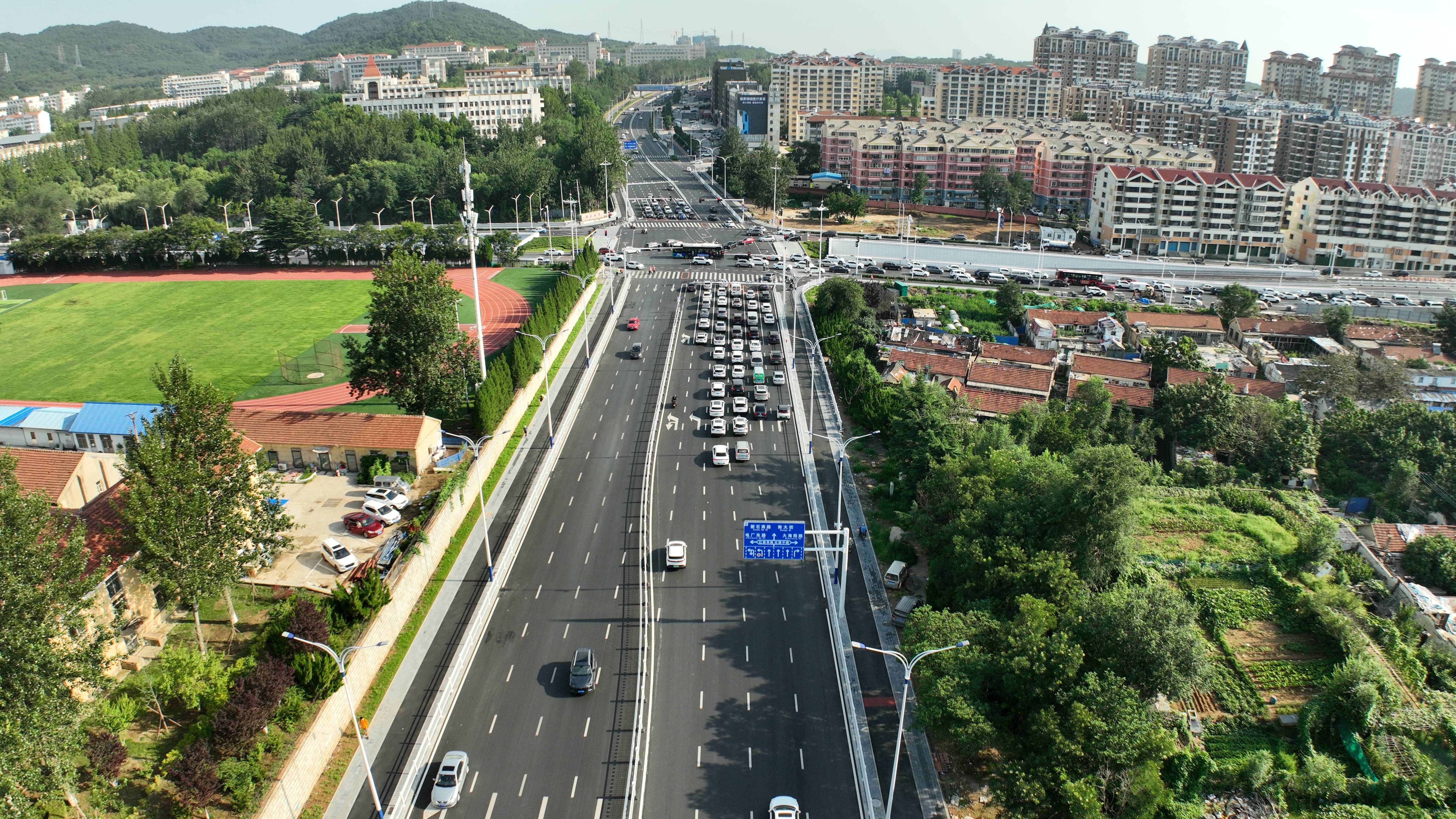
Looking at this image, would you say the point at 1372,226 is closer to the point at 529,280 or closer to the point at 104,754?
the point at 529,280

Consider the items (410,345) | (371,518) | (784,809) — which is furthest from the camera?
(410,345)

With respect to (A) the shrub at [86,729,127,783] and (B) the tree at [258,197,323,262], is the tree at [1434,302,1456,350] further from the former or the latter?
(B) the tree at [258,197,323,262]

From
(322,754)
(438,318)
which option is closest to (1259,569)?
(322,754)

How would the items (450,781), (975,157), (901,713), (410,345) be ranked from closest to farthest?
(901,713) < (450,781) < (410,345) < (975,157)

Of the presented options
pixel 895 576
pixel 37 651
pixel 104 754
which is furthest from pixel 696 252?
pixel 37 651

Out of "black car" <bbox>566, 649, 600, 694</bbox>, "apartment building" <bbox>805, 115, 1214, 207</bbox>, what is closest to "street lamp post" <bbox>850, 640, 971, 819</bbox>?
"black car" <bbox>566, 649, 600, 694</bbox>

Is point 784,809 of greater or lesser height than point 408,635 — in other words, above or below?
below

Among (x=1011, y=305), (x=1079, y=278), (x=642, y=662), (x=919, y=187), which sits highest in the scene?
(x=919, y=187)
